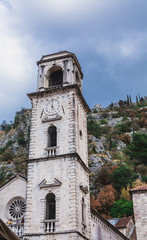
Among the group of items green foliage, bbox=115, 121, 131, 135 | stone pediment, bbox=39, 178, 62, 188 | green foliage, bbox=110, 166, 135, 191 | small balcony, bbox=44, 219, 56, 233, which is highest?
green foliage, bbox=115, 121, 131, 135

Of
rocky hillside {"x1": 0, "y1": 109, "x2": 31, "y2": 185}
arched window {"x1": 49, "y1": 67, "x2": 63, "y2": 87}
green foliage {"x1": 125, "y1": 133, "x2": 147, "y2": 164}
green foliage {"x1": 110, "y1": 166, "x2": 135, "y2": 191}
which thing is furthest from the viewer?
green foliage {"x1": 125, "y1": 133, "x2": 147, "y2": 164}

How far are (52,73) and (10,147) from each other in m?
53.9

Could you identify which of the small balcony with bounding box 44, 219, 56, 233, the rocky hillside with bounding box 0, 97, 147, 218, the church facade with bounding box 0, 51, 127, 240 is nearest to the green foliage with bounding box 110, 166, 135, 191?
the rocky hillside with bounding box 0, 97, 147, 218

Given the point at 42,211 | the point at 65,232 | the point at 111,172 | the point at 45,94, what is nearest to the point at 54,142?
the point at 45,94

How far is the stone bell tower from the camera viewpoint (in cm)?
1903

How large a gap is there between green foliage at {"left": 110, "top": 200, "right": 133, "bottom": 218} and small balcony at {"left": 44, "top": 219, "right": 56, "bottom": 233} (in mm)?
27142

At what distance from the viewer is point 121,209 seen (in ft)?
147

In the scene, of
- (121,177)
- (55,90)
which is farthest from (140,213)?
(121,177)

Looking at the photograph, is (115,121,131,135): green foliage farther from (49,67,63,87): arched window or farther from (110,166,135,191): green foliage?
(49,67,63,87): arched window

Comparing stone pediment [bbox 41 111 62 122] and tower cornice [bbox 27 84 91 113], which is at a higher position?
tower cornice [bbox 27 84 91 113]

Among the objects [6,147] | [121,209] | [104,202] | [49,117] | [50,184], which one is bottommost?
[50,184]

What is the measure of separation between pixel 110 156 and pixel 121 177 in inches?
465

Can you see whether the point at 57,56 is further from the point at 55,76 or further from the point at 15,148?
the point at 15,148

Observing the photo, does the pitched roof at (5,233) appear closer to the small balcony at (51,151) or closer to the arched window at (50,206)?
the arched window at (50,206)
